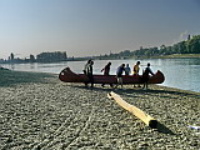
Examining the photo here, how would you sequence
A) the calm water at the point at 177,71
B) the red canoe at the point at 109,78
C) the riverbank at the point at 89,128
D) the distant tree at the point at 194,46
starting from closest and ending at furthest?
the riverbank at the point at 89,128 → the red canoe at the point at 109,78 → the calm water at the point at 177,71 → the distant tree at the point at 194,46

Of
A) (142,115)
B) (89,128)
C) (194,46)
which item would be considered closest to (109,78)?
(142,115)

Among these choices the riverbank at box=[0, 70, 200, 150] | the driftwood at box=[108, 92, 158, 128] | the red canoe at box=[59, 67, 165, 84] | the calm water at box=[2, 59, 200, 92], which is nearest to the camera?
the riverbank at box=[0, 70, 200, 150]

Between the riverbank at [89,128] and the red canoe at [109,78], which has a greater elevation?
the red canoe at [109,78]

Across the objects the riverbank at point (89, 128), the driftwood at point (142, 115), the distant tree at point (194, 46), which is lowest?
the riverbank at point (89, 128)

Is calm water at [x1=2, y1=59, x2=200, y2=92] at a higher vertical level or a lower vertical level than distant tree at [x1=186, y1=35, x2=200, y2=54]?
lower

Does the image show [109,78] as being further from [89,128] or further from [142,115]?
[89,128]

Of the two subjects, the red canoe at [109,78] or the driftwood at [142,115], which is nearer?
the driftwood at [142,115]

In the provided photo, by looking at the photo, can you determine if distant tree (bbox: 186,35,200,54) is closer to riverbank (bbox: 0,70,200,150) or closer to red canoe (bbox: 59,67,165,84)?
red canoe (bbox: 59,67,165,84)

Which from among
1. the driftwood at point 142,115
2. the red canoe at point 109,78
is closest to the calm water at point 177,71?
the red canoe at point 109,78

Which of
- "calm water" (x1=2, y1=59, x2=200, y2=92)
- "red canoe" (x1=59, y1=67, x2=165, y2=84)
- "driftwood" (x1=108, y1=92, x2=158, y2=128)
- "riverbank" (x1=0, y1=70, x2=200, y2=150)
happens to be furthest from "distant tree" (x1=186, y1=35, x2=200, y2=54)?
"driftwood" (x1=108, y1=92, x2=158, y2=128)

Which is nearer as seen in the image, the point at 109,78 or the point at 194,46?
the point at 109,78

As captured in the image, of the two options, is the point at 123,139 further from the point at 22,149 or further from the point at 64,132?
the point at 22,149

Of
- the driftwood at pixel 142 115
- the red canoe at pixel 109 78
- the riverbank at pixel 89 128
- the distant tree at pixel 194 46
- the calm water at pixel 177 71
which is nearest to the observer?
the riverbank at pixel 89 128

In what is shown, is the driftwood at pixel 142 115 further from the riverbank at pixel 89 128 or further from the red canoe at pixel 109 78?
the red canoe at pixel 109 78
